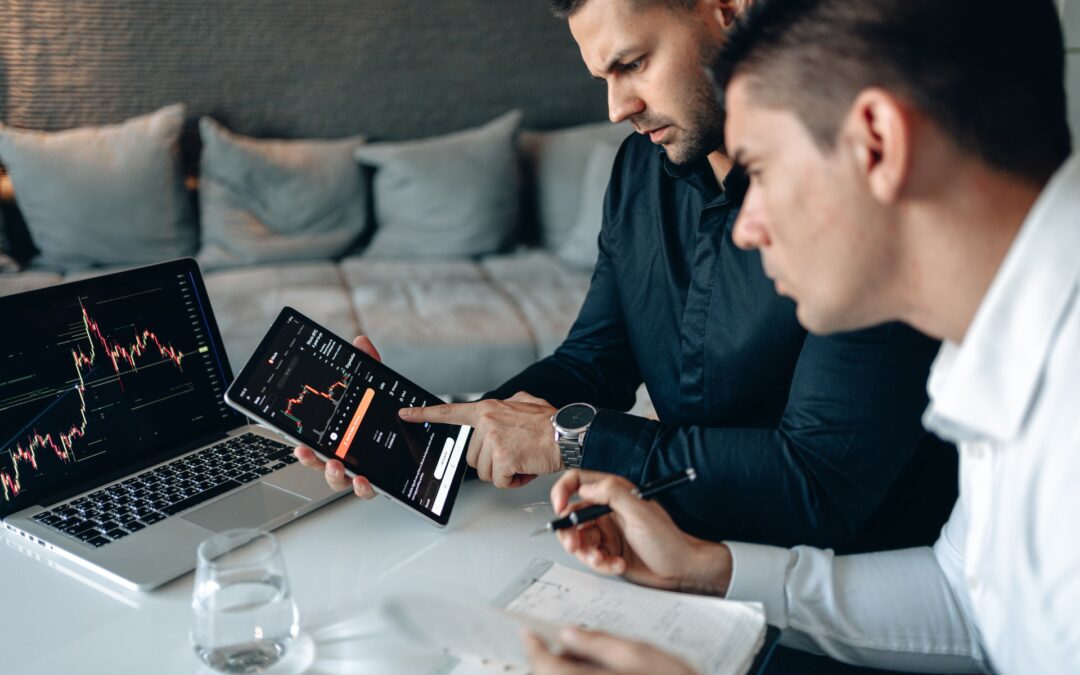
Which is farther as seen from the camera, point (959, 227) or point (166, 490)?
point (166, 490)

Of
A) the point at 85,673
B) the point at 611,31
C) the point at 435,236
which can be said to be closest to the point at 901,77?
the point at 611,31

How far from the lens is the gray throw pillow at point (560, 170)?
3.20m

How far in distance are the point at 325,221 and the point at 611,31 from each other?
204 cm

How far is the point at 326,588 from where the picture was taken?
2.94 ft

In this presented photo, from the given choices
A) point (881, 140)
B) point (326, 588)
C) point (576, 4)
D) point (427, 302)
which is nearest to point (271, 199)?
point (427, 302)

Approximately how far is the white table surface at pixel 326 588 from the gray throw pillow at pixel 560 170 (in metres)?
2.21

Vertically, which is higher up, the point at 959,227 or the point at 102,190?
the point at 959,227

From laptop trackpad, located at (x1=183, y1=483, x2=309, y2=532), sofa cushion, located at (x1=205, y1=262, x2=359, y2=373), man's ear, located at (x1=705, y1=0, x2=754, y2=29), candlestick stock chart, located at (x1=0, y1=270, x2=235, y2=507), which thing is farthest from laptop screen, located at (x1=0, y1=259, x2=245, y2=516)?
sofa cushion, located at (x1=205, y1=262, x2=359, y2=373)

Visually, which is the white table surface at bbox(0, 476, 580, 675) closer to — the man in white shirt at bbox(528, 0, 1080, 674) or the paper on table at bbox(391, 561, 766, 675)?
the paper on table at bbox(391, 561, 766, 675)

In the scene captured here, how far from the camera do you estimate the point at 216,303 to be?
8.57 feet

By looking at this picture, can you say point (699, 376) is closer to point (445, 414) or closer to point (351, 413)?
point (445, 414)

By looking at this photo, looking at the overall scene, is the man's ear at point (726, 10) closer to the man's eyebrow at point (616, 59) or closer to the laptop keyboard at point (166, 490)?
the man's eyebrow at point (616, 59)

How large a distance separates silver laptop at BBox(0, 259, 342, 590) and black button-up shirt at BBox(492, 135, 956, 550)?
1.31 ft

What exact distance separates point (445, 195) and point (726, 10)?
1.93 m
